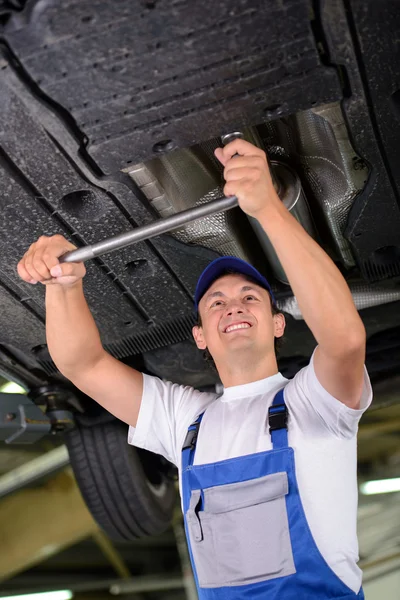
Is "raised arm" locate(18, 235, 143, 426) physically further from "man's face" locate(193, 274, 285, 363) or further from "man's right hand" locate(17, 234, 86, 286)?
"man's face" locate(193, 274, 285, 363)

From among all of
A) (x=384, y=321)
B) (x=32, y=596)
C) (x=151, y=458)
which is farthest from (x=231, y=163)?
(x=32, y=596)

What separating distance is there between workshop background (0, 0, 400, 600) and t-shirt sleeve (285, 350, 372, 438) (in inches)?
15.0

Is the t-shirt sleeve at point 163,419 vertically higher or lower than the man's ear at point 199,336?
lower

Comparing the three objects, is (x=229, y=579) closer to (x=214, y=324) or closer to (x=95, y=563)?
(x=214, y=324)

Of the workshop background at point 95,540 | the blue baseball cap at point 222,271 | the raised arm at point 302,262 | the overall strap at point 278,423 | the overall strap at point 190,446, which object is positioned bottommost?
the workshop background at point 95,540

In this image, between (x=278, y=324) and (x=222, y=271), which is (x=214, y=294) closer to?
(x=222, y=271)

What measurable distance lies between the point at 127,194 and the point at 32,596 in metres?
6.22

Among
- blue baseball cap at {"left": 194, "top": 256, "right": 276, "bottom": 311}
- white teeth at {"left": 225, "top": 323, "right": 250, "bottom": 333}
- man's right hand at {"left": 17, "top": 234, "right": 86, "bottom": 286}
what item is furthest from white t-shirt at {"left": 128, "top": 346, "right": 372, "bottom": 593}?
man's right hand at {"left": 17, "top": 234, "right": 86, "bottom": 286}

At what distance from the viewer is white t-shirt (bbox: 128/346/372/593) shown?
1468 mm

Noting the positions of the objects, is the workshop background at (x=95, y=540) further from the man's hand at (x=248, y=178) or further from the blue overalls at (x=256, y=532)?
the man's hand at (x=248, y=178)

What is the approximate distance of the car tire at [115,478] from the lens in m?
2.46

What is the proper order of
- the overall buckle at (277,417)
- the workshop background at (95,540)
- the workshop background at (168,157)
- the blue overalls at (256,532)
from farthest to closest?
the workshop background at (95,540) < the overall buckle at (277,417) < the blue overalls at (256,532) < the workshop background at (168,157)

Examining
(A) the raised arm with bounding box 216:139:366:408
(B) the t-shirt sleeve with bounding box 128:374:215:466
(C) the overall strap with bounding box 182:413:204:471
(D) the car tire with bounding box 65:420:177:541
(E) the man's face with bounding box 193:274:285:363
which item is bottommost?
(D) the car tire with bounding box 65:420:177:541

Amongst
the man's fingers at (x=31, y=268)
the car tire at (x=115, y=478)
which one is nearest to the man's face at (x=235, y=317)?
the man's fingers at (x=31, y=268)
